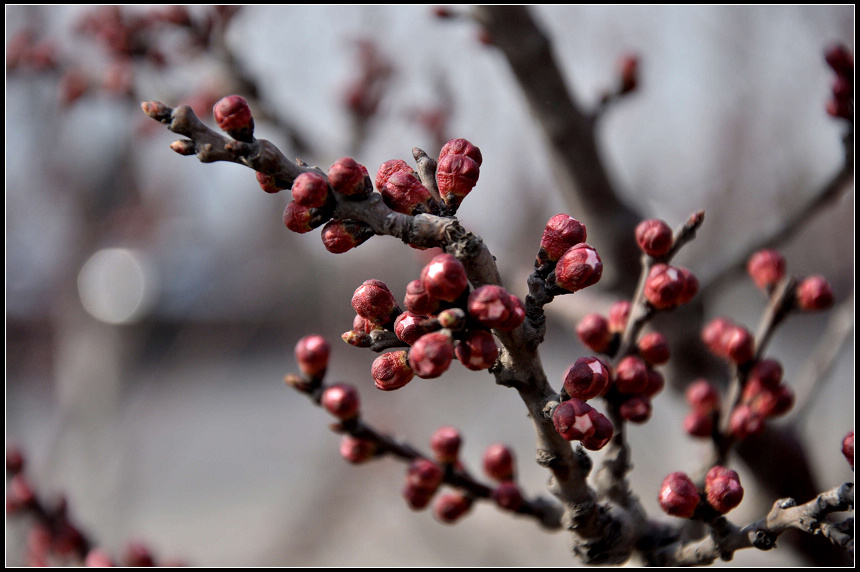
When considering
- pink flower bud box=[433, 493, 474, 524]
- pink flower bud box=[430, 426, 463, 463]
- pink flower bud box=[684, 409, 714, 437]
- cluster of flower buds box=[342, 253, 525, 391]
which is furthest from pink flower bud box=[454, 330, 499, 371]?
pink flower bud box=[684, 409, 714, 437]

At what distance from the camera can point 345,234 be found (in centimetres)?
95

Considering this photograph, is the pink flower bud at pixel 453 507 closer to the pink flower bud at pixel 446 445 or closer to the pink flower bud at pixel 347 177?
the pink flower bud at pixel 446 445

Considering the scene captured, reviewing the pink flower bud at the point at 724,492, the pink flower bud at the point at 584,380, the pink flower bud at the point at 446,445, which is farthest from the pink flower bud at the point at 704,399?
the pink flower bud at the point at 584,380

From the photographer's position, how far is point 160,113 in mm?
888

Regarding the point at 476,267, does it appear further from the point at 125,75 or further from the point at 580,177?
the point at 125,75

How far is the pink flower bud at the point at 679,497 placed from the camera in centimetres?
115

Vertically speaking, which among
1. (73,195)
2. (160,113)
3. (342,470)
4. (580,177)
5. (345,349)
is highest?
(580,177)

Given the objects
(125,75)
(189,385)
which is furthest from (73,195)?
(189,385)

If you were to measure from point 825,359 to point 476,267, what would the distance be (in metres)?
1.85

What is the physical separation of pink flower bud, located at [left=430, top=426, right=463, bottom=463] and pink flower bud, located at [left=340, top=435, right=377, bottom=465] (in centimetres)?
15

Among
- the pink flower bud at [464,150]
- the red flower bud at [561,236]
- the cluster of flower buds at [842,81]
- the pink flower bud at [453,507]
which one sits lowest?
the pink flower bud at [453,507]

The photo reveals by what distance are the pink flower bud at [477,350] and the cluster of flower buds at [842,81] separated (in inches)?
59.0

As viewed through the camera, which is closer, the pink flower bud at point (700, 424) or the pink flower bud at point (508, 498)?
the pink flower bud at point (508, 498)

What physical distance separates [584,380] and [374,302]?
366 millimetres
